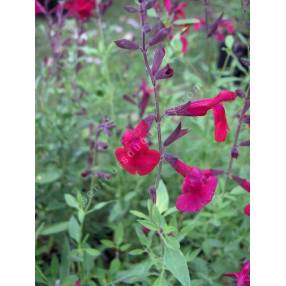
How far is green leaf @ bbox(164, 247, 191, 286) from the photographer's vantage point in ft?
3.42

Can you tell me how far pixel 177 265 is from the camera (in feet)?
3.56

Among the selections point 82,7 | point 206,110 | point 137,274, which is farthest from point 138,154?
point 82,7

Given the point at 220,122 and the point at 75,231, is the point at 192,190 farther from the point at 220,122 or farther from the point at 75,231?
the point at 75,231

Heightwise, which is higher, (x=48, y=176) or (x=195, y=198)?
(x=195, y=198)

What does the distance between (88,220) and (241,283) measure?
0.98 metres

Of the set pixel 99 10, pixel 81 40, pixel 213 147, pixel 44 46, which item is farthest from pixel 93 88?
pixel 44 46

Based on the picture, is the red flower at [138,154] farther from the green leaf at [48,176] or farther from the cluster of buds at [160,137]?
the green leaf at [48,176]

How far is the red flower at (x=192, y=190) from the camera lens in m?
1.14

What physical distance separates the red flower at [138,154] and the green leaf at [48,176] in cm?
78

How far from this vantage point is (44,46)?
548cm

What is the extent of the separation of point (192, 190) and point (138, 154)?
0.16 meters

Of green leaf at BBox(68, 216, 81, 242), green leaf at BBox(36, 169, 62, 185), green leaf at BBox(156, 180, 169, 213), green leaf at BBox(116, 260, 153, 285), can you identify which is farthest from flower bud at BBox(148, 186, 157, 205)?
green leaf at BBox(36, 169, 62, 185)

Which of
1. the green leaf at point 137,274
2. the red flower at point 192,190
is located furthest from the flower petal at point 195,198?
the green leaf at point 137,274

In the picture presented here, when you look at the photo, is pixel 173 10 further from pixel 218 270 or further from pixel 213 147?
pixel 218 270
